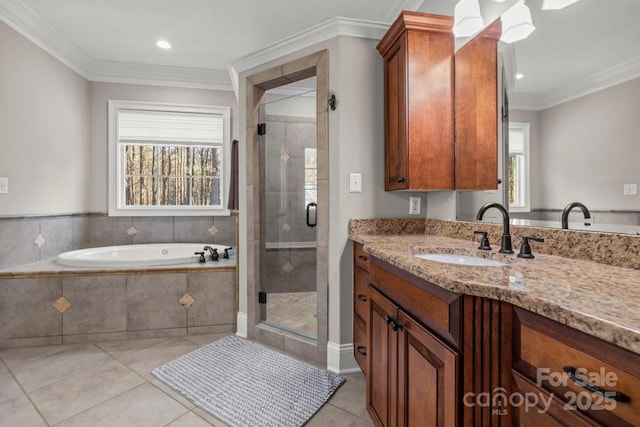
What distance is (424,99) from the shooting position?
71.2 inches

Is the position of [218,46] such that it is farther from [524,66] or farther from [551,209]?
[551,209]

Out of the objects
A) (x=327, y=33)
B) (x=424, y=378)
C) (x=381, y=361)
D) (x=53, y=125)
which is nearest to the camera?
(x=424, y=378)

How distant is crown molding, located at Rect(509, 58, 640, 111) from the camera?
975mm

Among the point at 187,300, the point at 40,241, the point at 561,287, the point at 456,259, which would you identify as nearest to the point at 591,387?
the point at 561,287

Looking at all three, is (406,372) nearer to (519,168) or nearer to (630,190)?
(630,190)

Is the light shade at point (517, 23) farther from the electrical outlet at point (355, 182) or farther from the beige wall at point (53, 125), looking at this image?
the beige wall at point (53, 125)

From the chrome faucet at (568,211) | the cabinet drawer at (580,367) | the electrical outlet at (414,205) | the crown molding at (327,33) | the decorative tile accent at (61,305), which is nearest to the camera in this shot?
the cabinet drawer at (580,367)

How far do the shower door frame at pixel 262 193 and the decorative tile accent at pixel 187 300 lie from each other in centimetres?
50

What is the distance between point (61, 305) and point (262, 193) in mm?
1743

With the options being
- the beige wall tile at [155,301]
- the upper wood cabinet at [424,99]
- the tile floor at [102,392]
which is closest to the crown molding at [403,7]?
the upper wood cabinet at [424,99]

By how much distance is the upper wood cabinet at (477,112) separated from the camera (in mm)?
1632

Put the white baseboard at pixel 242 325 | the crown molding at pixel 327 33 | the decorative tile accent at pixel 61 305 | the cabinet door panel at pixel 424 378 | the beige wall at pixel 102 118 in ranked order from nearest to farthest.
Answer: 1. the cabinet door panel at pixel 424 378
2. the crown molding at pixel 327 33
3. the decorative tile accent at pixel 61 305
4. the white baseboard at pixel 242 325
5. the beige wall at pixel 102 118

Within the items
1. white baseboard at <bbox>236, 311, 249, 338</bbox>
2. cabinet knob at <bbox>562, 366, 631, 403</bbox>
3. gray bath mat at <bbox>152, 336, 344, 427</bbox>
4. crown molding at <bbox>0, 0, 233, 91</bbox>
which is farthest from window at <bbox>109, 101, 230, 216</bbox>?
cabinet knob at <bbox>562, 366, 631, 403</bbox>

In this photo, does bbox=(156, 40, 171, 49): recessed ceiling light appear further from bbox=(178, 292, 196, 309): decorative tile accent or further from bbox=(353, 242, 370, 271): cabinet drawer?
bbox=(353, 242, 370, 271): cabinet drawer
